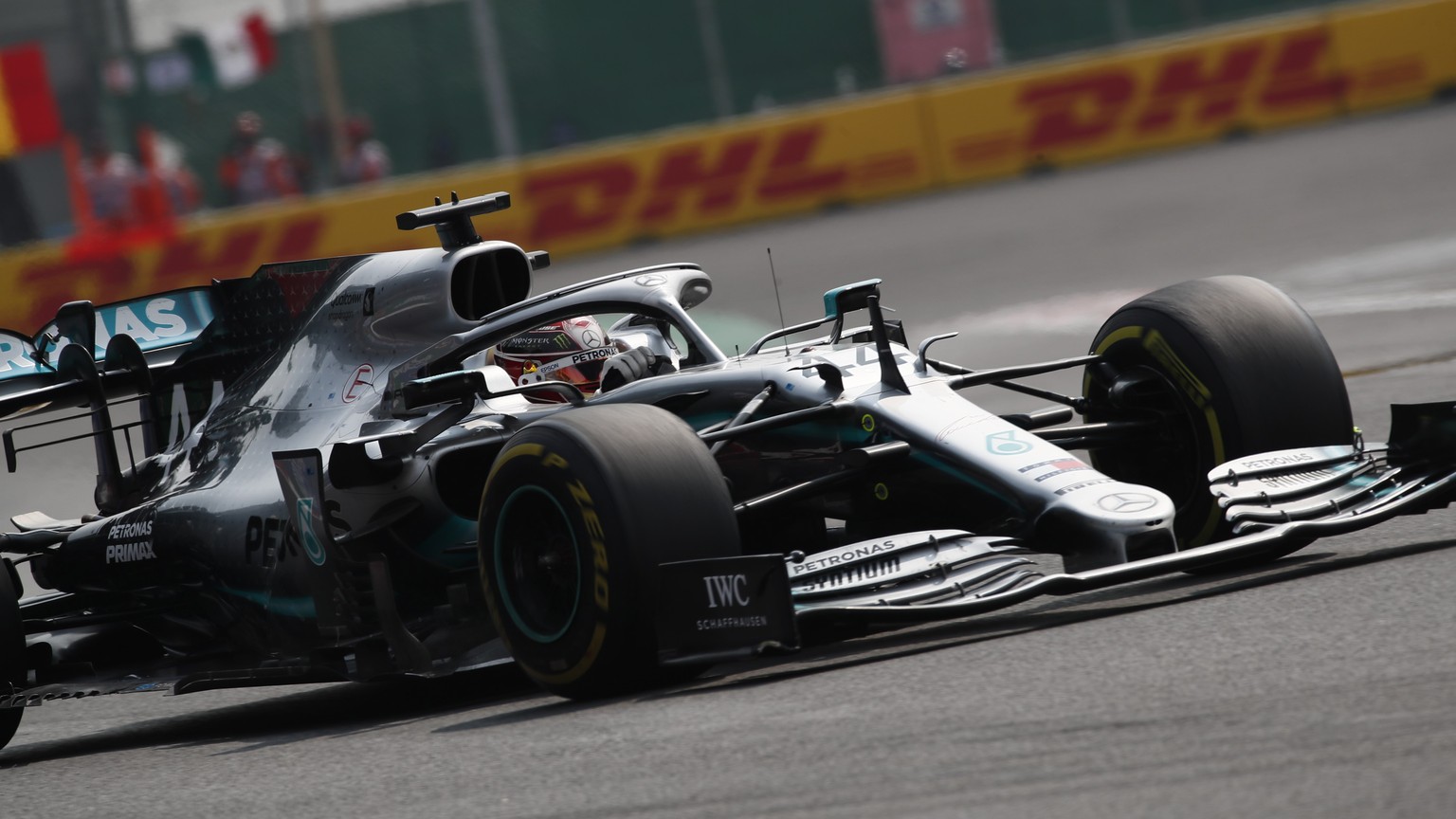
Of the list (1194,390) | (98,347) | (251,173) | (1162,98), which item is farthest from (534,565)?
(1162,98)

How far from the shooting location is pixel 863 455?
5711mm

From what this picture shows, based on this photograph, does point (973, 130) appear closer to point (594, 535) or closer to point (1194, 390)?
point (1194, 390)

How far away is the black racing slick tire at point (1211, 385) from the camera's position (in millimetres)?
6156

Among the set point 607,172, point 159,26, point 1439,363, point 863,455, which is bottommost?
point 1439,363

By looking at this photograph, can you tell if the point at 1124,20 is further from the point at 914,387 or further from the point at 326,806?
the point at 326,806

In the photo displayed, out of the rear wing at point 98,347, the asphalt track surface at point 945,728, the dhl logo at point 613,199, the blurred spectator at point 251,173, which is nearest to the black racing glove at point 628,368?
the asphalt track surface at point 945,728

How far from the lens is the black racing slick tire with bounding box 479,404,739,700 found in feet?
17.1

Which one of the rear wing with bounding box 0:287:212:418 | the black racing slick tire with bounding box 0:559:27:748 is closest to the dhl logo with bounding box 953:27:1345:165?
the rear wing with bounding box 0:287:212:418

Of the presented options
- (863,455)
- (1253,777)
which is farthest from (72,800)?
(1253,777)

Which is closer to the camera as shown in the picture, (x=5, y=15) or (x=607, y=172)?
(x=607, y=172)

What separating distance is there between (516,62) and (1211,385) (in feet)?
73.5

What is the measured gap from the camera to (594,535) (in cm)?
525

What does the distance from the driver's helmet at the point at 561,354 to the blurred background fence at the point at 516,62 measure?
19.6 metres

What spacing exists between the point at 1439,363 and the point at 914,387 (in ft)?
17.7
